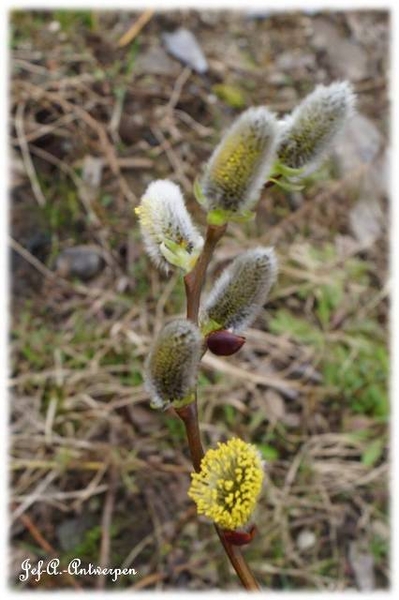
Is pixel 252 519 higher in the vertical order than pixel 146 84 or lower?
lower

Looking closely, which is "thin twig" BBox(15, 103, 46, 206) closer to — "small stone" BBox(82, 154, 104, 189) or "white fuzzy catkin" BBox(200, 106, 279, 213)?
"small stone" BBox(82, 154, 104, 189)

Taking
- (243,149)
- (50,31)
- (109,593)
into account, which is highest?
(50,31)

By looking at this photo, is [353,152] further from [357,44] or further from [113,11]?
[113,11]

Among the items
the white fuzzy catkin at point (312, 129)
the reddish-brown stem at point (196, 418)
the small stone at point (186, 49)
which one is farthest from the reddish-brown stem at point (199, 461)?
the small stone at point (186, 49)

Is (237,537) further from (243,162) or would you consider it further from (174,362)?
(243,162)

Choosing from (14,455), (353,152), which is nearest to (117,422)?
(14,455)

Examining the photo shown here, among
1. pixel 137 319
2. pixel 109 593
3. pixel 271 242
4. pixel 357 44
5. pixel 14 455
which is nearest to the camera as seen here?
pixel 109 593

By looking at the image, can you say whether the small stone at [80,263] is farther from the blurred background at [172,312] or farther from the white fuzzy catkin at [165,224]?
the white fuzzy catkin at [165,224]

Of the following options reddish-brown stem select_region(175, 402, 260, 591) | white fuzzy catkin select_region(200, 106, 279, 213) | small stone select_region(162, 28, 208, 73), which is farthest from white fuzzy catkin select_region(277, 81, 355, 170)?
small stone select_region(162, 28, 208, 73)
